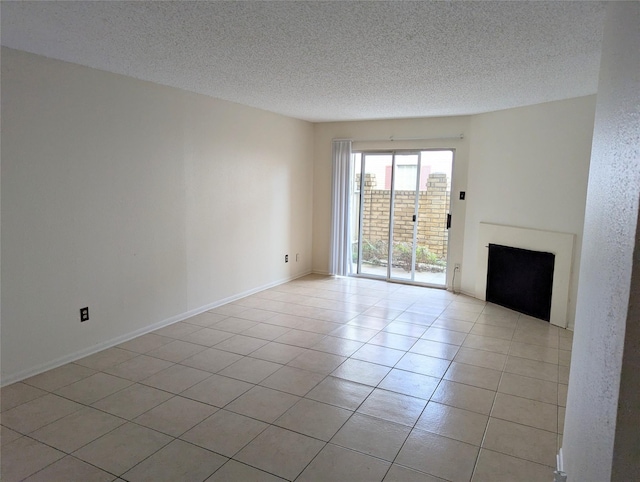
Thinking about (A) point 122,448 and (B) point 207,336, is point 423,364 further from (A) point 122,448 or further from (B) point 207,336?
(A) point 122,448

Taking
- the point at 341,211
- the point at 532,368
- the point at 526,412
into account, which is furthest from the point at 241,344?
the point at 341,211

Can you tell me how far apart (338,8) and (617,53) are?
1.31 meters

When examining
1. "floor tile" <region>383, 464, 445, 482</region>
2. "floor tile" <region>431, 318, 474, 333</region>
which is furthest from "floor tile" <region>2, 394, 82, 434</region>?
"floor tile" <region>431, 318, 474, 333</region>

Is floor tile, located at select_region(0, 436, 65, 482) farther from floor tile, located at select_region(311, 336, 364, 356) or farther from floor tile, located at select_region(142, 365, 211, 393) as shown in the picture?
floor tile, located at select_region(311, 336, 364, 356)

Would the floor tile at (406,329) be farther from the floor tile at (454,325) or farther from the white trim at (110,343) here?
the white trim at (110,343)

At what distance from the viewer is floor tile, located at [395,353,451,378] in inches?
131

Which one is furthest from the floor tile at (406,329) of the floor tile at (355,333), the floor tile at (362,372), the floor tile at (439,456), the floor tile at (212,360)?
the floor tile at (439,456)

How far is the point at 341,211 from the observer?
6.54 meters

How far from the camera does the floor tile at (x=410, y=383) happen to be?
300 centimetres

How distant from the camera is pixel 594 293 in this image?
149 centimetres

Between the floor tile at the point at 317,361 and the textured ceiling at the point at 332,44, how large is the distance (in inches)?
92.7

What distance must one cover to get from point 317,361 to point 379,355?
554 millimetres

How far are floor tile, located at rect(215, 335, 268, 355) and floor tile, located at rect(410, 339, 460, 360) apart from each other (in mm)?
1394

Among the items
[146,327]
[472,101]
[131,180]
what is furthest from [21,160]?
[472,101]
